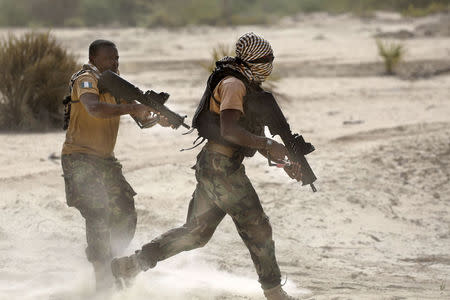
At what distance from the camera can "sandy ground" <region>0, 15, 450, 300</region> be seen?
5.48 metres

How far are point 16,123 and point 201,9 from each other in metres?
27.0

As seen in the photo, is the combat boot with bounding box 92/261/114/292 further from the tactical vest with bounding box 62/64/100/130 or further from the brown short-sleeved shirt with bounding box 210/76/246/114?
the brown short-sleeved shirt with bounding box 210/76/246/114

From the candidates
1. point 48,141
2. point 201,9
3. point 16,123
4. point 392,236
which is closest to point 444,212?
point 392,236

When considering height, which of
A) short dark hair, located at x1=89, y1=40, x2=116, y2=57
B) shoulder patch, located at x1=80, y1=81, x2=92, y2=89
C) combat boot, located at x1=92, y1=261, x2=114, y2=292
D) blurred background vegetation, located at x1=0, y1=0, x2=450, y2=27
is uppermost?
blurred background vegetation, located at x1=0, y1=0, x2=450, y2=27

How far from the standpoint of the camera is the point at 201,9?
36531 millimetres

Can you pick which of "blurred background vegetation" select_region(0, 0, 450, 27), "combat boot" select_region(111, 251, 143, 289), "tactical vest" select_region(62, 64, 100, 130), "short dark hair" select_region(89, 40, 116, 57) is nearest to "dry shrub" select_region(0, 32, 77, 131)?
"tactical vest" select_region(62, 64, 100, 130)

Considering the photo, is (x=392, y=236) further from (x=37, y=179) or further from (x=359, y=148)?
(x=37, y=179)

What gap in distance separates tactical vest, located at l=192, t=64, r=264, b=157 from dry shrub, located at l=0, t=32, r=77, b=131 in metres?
6.34

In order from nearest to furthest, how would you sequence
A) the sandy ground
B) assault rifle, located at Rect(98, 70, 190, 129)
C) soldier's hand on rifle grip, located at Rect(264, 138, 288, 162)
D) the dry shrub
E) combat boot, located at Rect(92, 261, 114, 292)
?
soldier's hand on rifle grip, located at Rect(264, 138, 288, 162) < assault rifle, located at Rect(98, 70, 190, 129) < combat boot, located at Rect(92, 261, 114, 292) < the sandy ground < the dry shrub

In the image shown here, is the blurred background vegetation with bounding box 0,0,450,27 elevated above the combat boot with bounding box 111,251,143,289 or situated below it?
above

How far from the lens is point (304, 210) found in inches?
293

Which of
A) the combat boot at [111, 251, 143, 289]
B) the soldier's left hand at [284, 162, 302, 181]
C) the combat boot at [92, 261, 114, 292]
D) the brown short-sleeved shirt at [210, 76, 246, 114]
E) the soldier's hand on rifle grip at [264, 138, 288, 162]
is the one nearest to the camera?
the brown short-sleeved shirt at [210, 76, 246, 114]

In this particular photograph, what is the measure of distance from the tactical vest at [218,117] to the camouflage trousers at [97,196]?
29.7 inches

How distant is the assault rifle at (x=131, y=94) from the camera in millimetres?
4488
